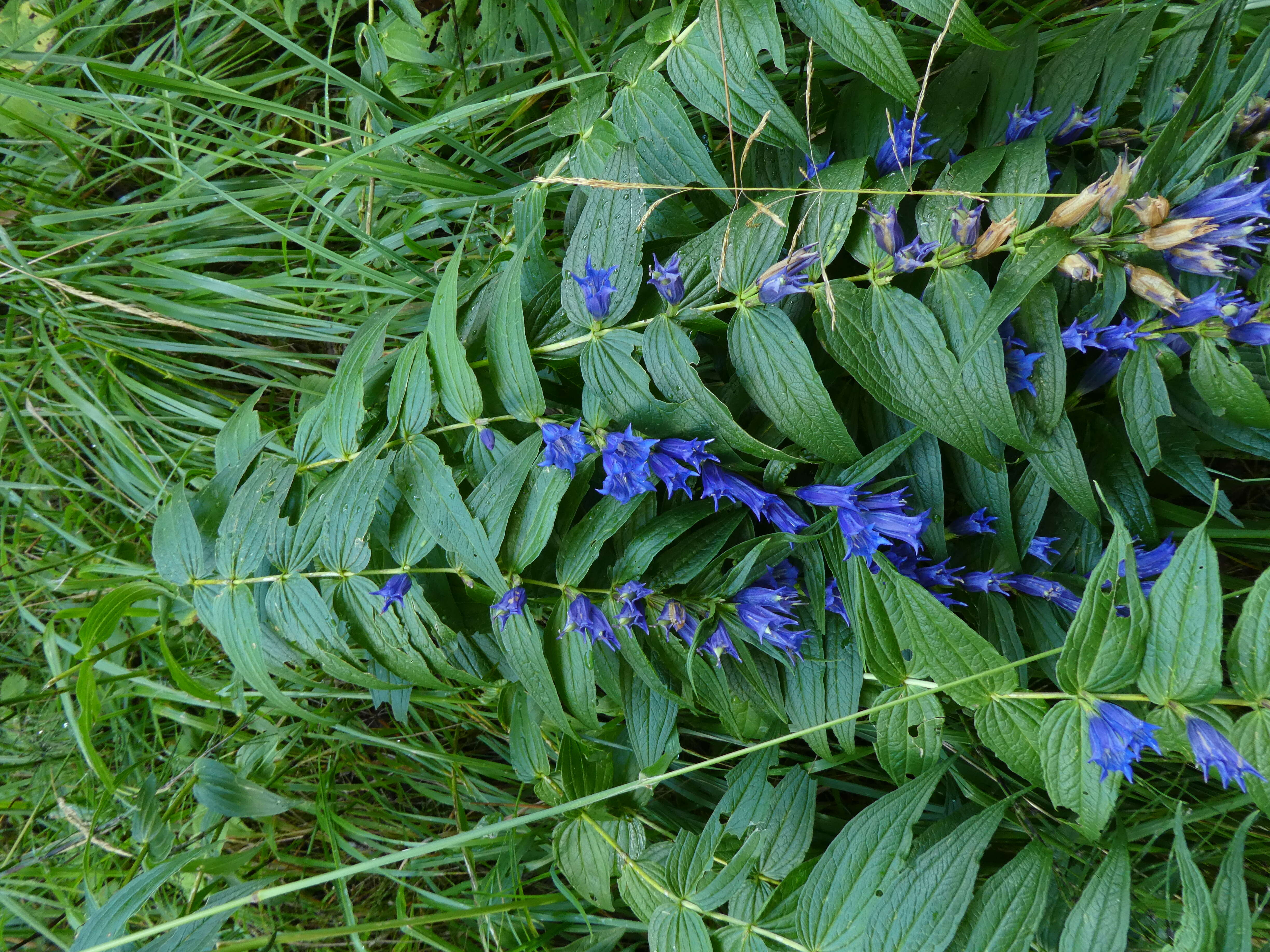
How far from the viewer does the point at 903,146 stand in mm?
1522

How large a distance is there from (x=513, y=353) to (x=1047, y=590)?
1.31 meters

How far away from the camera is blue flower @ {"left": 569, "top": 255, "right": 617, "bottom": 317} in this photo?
145cm

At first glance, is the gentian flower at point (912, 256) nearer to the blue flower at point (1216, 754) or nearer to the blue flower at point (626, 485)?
the blue flower at point (626, 485)

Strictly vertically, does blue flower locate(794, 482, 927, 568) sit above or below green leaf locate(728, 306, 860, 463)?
below

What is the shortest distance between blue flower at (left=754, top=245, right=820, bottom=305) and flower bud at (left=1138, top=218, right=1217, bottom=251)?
1.92 feet

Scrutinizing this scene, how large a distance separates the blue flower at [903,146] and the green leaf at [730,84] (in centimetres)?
22

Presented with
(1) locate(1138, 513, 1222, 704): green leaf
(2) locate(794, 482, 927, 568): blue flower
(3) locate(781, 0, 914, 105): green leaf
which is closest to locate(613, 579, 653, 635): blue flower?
(2) locate(794, 482, 927, 568): blue flower

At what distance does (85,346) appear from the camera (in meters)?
2.76

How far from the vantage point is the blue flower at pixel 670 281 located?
1.44 m

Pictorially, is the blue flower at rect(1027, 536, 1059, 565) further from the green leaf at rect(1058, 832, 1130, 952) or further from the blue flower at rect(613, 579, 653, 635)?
the blue flower at rect(613, 579, 653, 635)

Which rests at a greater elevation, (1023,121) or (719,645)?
(1023,121)

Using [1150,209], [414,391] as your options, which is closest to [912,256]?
[1150,209]

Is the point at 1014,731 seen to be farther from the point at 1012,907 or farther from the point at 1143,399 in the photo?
the point at 1143,399

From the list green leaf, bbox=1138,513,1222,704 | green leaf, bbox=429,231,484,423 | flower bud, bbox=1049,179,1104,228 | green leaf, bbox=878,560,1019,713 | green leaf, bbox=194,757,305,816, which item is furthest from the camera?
green leaf, bbox=194,757,305,816
